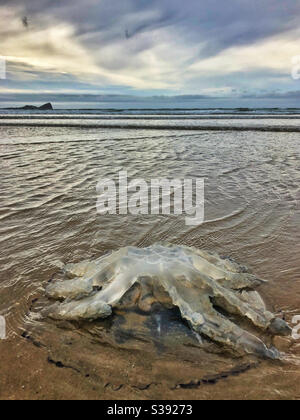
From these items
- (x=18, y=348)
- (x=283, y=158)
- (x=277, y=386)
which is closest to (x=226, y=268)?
(x=277, y=386)

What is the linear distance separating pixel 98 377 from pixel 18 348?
64 centimetres

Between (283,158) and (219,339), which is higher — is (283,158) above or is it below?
above

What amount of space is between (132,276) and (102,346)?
58cm

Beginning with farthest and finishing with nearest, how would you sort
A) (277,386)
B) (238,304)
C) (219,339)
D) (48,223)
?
1. (48,223)
2. (238,304)
3. (219,339)
4. (277,386)

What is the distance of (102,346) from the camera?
202cm

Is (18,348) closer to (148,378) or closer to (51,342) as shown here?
(51,342)

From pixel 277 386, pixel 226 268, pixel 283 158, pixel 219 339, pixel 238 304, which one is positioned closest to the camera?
pixel 277 386

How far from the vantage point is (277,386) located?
1.76 metres

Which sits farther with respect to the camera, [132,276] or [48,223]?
[48,223]

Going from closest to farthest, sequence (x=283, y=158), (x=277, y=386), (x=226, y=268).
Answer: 1. (x=277, y=386)
2. (x=226, y=268)
3. (x=283, y=158)

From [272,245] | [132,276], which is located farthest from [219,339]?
[272,245]

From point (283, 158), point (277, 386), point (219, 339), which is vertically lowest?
point (277, 386)

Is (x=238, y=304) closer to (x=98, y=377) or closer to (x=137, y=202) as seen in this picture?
(x=98, y=377)

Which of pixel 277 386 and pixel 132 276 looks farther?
pixel 132 276
